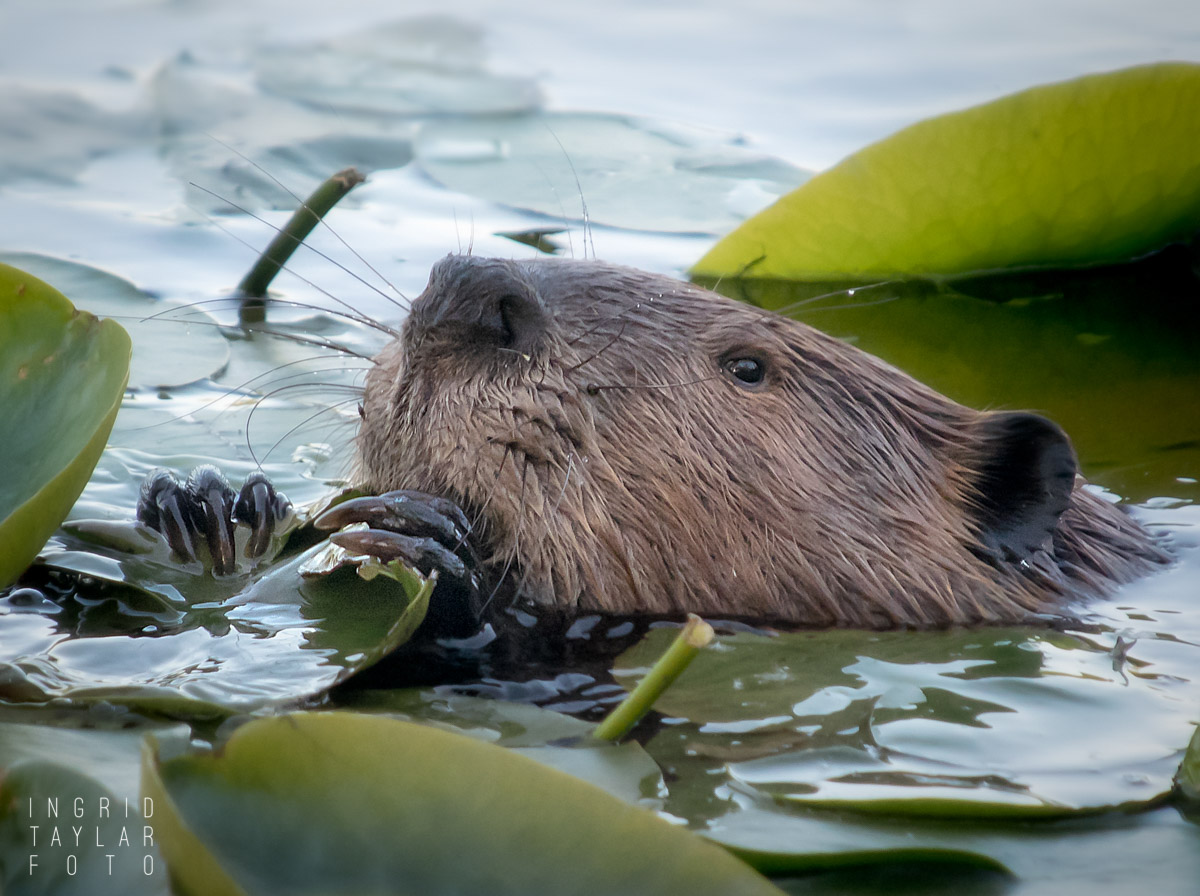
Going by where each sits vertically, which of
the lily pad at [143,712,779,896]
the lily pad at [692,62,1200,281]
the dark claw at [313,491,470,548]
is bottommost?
the lily pad at [143,712,779,896]

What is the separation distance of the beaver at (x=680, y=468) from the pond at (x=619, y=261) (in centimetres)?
12

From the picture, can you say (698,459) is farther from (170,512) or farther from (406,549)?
(170,512)

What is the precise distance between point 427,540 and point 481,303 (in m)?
0.40

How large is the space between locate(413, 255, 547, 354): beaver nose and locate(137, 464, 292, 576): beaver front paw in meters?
0.56

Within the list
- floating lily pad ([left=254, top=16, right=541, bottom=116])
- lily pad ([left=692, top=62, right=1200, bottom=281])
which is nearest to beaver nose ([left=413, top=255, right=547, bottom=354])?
lily pad ([left=692, top=62, right=1200, bottom=281])

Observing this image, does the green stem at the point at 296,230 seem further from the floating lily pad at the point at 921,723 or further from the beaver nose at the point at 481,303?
the floating lily pad at the point at 921,723

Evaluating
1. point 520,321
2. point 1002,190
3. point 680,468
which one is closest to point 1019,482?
point 680,468

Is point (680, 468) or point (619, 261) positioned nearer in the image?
point (680, 468)

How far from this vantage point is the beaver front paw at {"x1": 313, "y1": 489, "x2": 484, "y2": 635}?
2.16 m

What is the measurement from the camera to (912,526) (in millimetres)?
2529

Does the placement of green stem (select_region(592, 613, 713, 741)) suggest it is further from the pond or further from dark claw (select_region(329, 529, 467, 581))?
dark claw (select_region(329, 529, 467, 581))

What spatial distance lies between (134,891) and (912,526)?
1.55m

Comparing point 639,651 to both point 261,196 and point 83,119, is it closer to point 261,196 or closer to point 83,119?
point 261,196

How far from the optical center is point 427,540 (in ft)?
7.10
